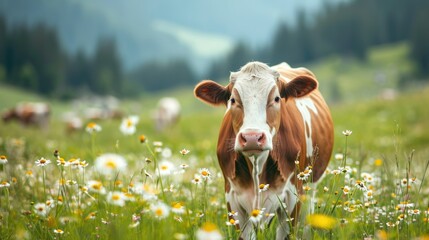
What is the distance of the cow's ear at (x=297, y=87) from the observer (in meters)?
4.56

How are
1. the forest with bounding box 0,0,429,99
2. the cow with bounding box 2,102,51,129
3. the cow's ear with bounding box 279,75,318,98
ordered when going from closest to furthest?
1. the cow's ear with bounding box 279,75,318,98
2. the cow with bounding box 2,102,51,129
3. the forest with bounding box 0,0,429,99

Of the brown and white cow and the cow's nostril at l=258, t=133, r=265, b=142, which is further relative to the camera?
the brown and white cow

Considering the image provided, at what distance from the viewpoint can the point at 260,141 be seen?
12.4 ft

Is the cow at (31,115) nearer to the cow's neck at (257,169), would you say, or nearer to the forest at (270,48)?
the cow's neck at (257,169)

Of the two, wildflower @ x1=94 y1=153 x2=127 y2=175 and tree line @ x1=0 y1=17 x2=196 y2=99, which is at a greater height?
tree line @ x1=0 y1=17 x2=196 y2=99

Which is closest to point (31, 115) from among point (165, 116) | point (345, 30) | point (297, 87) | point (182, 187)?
point (165, 116)

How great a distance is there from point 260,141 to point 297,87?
108 centimetres

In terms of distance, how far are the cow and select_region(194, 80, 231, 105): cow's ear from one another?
95.4ft

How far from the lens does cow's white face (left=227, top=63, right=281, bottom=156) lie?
3.87 m

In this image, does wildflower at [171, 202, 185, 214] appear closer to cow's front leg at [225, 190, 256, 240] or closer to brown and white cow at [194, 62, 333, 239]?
brown and white cow at [194, 62, 333, 239]

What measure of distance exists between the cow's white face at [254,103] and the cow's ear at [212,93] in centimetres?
18

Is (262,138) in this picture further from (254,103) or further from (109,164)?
(109,164)

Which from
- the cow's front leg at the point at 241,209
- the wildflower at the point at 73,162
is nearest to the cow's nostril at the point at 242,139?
the cow's front leg at the point at 241,209

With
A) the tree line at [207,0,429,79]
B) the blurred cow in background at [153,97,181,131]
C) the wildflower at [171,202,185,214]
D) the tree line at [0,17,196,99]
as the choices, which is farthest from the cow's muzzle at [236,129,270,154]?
the tree line at [207,0,429,79]
